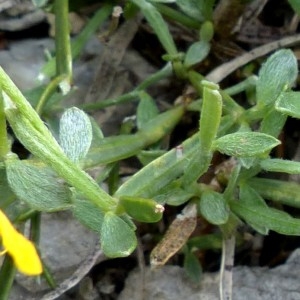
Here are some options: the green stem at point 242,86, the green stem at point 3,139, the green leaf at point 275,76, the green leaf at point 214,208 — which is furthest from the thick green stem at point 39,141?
the green stem at point 242,86

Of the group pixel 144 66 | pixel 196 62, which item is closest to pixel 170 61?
pixel 196 62

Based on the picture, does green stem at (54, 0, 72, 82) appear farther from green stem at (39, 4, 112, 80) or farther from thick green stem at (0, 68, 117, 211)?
thick green stem at (0, 68, 117, 211)

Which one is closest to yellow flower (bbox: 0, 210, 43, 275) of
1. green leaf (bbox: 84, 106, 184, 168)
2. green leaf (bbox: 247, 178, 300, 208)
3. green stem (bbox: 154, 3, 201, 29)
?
green leaf (bbox: 84, 106, 184, 168)

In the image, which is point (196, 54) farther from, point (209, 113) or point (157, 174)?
point (209, 113)

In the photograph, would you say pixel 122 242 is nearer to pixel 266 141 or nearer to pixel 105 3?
pixel 266 141

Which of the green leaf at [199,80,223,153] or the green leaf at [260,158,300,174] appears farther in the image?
the green leaf at [260,158,300,174]
